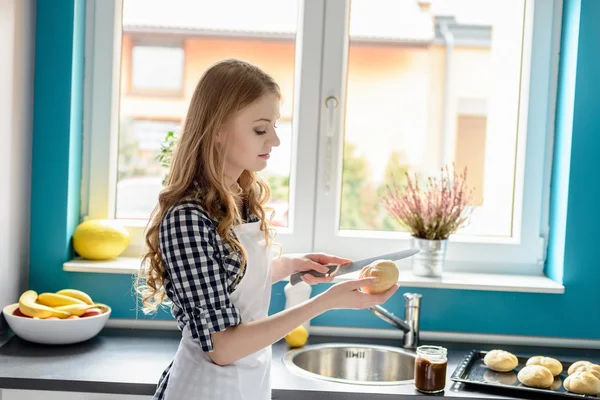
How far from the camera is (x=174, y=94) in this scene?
3156 mm

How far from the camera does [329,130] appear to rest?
264cm

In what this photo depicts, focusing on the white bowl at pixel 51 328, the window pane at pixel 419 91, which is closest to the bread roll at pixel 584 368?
the window pane at pixel 419 91

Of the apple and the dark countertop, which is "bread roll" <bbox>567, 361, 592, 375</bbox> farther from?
the apple

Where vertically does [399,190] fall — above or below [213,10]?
below

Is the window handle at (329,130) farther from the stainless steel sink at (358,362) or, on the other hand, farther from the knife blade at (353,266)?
the knife blade at (353,266)

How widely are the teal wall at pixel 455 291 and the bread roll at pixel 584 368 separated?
15.5 inches

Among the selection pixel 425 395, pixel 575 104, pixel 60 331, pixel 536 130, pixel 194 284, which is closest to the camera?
pixel 194 284

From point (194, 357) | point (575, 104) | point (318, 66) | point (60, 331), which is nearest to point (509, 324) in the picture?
point (575, 104)

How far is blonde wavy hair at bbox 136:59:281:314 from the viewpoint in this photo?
5.48 feet

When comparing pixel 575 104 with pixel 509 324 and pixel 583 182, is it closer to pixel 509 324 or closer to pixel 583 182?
pixel 583 182

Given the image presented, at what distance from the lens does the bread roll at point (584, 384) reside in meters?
2.00

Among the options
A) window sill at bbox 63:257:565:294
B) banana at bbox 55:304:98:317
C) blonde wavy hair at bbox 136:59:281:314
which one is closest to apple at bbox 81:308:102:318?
banana at bbox 55:304:98:317

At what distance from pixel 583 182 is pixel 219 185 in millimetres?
1355

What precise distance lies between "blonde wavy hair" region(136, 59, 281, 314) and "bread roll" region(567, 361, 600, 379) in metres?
1.00
